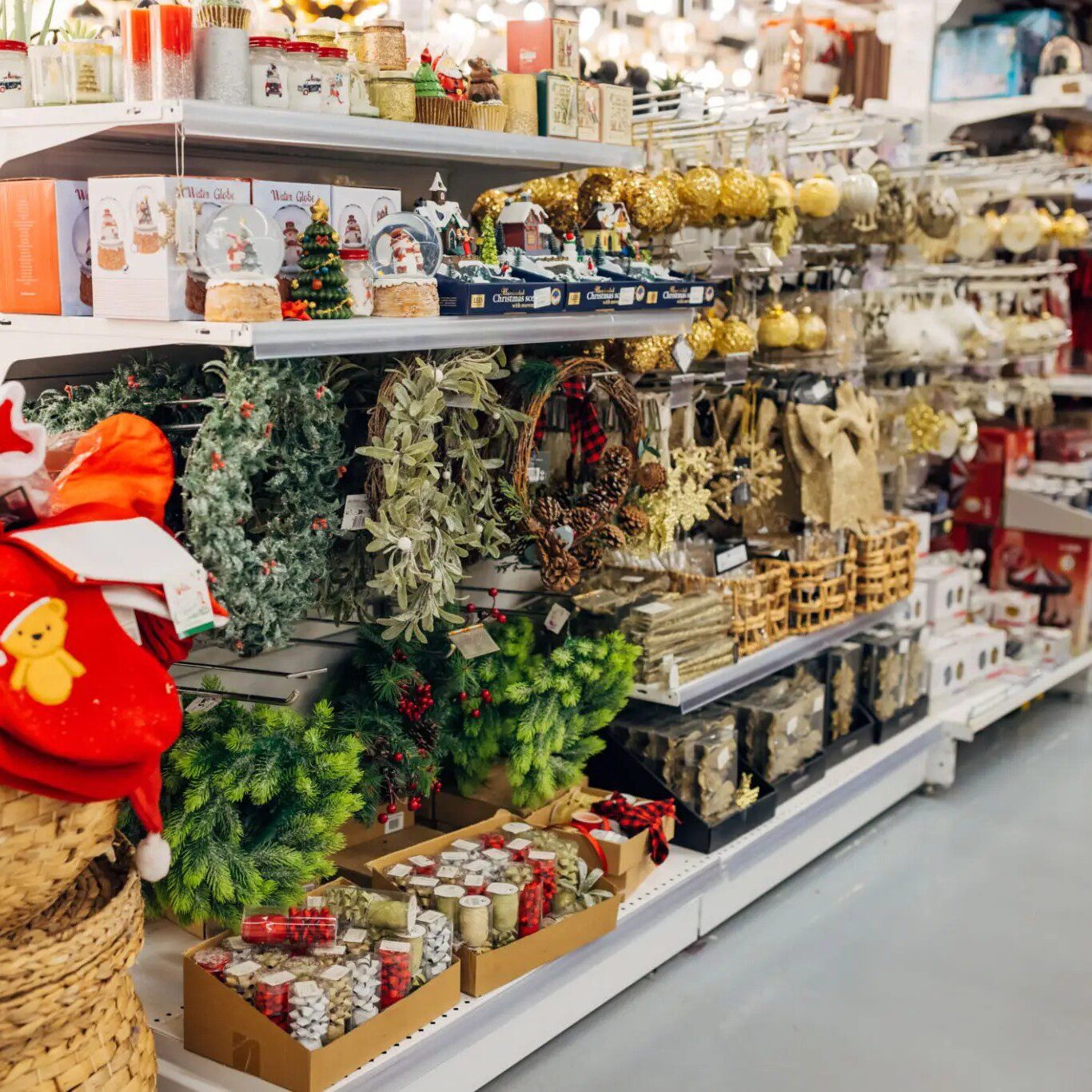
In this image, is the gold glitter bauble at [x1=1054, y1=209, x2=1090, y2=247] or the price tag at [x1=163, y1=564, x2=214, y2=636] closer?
the price tag at [x1=163, y1=564, x2=214, y2=636]

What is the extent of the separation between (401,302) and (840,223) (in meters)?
2.08

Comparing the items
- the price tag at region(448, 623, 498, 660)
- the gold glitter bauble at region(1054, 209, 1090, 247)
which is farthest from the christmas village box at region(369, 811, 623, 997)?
the gold glitter bauble at region(1054, 209, 1090, 247)

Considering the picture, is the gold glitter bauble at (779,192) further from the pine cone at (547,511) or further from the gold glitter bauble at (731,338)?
the pine cone at (547,511)

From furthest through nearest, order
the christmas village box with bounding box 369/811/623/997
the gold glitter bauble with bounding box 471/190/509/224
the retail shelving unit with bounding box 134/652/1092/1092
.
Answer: the gold glitter bauble with bounding box 471/190/509/224 → the christmas village box with bounding box 369/811/623/997 → the retail shelving unit with bounding box 134/652/1092/1092

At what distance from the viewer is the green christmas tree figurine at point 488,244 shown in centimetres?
278

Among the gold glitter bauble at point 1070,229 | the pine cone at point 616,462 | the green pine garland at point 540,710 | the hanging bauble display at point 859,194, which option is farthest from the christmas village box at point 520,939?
the gold glitter bauble at point 1070,229

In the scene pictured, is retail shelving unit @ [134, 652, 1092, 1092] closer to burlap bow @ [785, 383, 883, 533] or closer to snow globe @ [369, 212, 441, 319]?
burlap bow @ [785, 383, 883, 533]

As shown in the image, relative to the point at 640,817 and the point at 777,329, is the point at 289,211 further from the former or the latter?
the point at 777,329

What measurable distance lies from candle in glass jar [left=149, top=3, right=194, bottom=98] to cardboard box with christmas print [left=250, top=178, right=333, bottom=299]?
21cm

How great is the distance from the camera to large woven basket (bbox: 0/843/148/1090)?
1.94m

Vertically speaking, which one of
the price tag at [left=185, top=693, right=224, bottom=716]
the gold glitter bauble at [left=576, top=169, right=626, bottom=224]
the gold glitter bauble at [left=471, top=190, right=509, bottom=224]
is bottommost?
the price tag at [left=185, top=693, right=224, bottom=716]

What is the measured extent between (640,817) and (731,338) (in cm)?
130

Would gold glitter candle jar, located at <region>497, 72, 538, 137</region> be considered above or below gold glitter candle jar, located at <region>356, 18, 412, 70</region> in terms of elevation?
below

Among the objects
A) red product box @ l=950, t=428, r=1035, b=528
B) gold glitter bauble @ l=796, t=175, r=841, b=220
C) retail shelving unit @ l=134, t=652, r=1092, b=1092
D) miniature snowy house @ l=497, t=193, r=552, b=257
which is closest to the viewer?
retail shelving unit @ l=134, t=652, r=1092, b=1092
